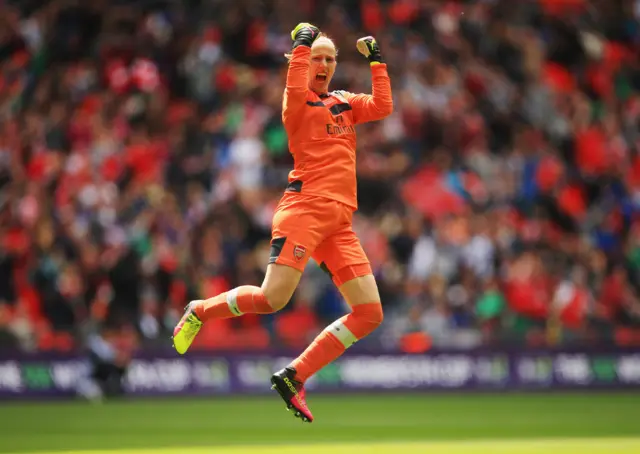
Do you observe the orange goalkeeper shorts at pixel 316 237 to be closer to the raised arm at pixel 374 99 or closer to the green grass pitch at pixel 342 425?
the raised arm at pixel 374 99

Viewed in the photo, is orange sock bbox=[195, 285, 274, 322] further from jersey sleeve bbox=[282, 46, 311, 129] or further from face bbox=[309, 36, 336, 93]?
face bbox=[309, 36, 336, 93]

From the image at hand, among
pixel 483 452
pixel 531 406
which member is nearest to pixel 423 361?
pixel 531 406

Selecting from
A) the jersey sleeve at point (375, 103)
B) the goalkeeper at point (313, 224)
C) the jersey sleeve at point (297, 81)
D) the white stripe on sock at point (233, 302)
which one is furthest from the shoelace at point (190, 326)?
the jersey sleeve at point (375, 103)

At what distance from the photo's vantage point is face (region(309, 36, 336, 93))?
8.31 m

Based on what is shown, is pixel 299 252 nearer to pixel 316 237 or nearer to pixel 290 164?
pixel 316 237

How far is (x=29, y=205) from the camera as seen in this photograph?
1612 centimetres

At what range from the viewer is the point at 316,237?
8.10 m

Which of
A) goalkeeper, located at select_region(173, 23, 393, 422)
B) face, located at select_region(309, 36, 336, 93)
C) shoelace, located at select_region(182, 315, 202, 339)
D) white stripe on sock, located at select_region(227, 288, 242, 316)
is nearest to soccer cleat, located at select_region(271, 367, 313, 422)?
goalkeeper, located at select_region(173, 23, 393, 422)

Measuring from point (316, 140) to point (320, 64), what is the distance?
0.58 m

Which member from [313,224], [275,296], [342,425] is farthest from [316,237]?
[342,425]

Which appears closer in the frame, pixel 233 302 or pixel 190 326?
pixel 233 302

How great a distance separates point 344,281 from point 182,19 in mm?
11581

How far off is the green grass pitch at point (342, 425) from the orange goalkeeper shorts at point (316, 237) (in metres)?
1.48

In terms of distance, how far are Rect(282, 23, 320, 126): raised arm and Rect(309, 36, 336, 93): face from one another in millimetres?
197
